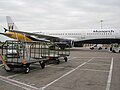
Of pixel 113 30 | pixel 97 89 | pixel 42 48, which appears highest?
pixel 113 30

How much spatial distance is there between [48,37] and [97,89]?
1059 inches

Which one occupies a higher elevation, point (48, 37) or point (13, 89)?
point (48, 37)

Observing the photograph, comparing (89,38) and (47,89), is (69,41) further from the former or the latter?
(47,89)

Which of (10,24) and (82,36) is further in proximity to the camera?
(10,24)

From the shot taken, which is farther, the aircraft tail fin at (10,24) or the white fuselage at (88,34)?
the aircraft tail fin at (10,24)

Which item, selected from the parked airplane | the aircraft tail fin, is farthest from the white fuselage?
the aircraft tail fin

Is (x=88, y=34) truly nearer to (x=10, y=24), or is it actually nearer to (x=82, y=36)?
(x=82, y=36)

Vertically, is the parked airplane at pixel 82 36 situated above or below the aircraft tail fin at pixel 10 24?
below

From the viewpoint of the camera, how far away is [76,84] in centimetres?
728

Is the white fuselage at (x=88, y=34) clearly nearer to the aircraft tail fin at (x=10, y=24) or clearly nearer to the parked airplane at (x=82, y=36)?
the parked airplane at (x=82, y=36)

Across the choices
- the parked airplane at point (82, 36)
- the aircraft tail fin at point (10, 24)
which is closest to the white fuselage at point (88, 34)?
the parked airplane at point (82, 36)

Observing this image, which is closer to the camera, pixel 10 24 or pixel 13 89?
pixel 13 89

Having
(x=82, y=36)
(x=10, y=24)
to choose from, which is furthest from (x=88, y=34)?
(x=10, y=24)

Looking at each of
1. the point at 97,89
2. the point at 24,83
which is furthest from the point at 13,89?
the point at 97,89
